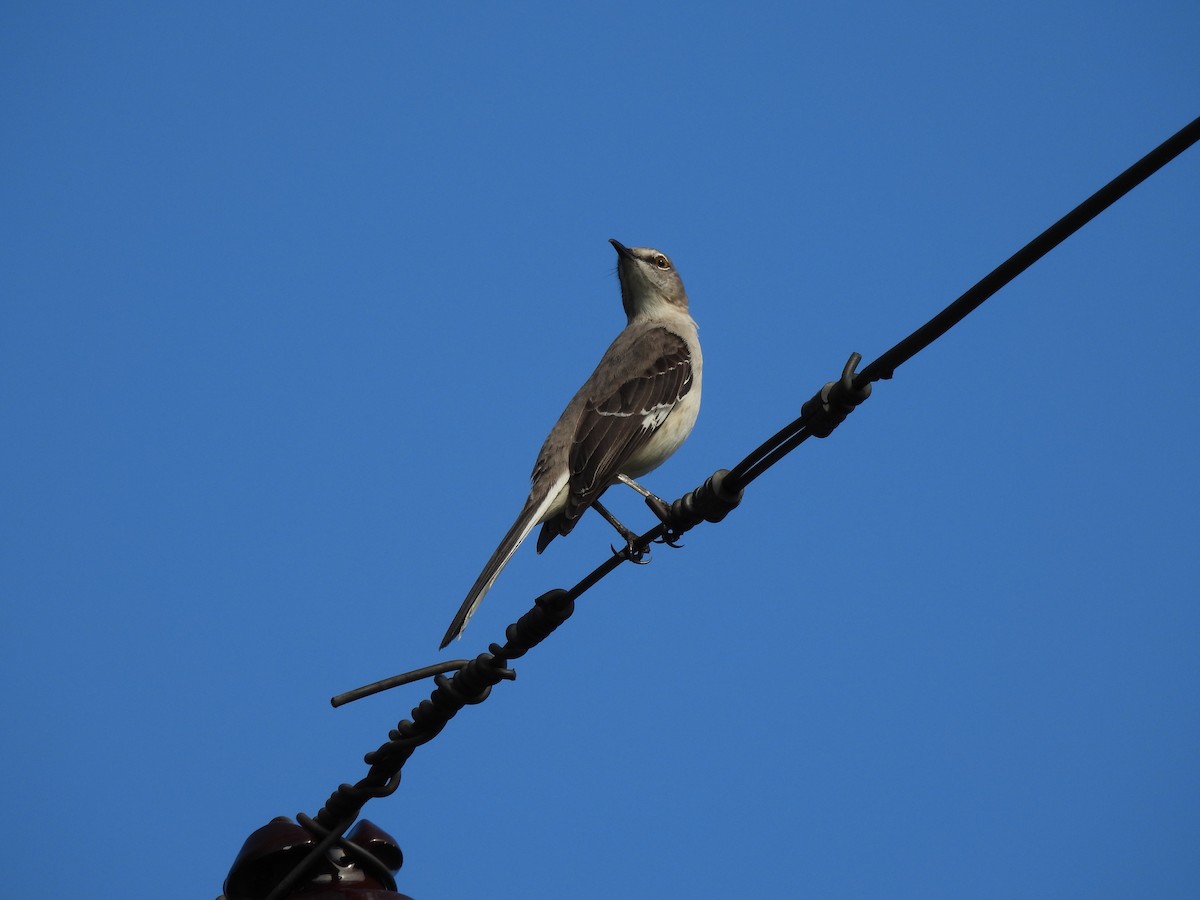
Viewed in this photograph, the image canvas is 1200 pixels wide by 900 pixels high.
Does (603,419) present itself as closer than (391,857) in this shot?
No

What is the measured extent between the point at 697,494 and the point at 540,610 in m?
0.75

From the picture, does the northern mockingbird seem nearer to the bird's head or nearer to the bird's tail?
the bird's tail

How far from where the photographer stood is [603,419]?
23.1ft

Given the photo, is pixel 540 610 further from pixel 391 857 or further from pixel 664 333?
pixel 664 333

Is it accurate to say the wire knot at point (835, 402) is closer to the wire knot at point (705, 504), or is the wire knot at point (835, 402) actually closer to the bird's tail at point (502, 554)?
the wire knot at point (705, 504)

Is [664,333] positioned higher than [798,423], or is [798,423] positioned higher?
[664,333]

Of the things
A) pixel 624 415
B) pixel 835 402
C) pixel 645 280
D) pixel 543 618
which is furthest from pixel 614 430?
pixel 835 402

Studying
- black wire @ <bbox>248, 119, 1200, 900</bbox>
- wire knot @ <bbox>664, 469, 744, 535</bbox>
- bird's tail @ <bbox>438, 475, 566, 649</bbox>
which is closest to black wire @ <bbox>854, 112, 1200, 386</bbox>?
black wire @ <bbox>248, 119, 1200, 900</bbox>

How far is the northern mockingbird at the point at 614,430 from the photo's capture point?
641 centimetres

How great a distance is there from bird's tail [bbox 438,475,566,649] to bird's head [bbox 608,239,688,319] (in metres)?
3.00

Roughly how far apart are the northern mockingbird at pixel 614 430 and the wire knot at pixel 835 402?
2.12 metres

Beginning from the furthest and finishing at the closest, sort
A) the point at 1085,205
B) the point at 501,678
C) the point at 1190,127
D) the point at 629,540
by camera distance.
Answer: the point at 629,540 → the point at 501,678 → the point at 1085,205 → the point at 1190,127

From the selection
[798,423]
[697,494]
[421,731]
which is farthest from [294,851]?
[798,423]

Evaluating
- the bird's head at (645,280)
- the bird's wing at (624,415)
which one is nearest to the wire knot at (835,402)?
the bird's wing at (624,415)
